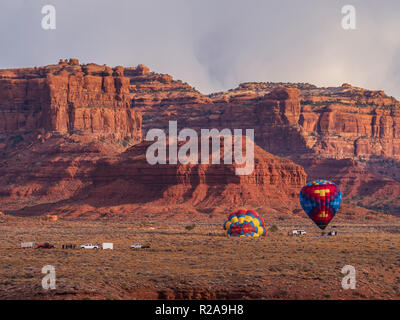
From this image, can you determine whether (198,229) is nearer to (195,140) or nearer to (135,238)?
(135,238)

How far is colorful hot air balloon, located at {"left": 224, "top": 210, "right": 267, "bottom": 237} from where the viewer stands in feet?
259

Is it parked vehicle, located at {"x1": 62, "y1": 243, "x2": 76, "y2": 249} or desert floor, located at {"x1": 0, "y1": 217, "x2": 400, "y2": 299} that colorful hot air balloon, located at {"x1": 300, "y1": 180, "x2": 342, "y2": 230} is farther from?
parked vehicle, located at {"x1": 62, "y1": 243, "x2": 76, "y2": 249}

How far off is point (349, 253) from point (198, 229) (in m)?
37.2

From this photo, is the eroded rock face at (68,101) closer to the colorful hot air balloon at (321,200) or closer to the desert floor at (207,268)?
the desert floor at (207,268)

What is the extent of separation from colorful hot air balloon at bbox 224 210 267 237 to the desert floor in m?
1.24

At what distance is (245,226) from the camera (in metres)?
78.8

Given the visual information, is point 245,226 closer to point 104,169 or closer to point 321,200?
point 321,200

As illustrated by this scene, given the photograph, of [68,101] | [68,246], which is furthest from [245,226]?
[68,101]

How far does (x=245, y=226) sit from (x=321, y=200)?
28.1 feet

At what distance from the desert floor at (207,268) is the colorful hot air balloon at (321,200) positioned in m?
3.50

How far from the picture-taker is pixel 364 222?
123 m

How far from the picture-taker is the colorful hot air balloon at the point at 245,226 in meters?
78.8

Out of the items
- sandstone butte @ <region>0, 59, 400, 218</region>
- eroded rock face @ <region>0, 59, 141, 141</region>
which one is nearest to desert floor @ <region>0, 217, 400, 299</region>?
sandstone butte @ <region>0, 59, 400, 218</region>
